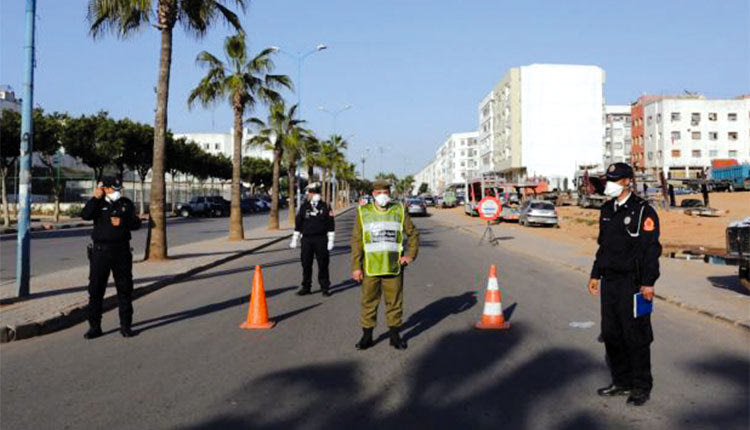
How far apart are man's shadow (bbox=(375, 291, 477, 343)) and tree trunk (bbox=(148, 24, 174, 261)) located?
26.0 feet

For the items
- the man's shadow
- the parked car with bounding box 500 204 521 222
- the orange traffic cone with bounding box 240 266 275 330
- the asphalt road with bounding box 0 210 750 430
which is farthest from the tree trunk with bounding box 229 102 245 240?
the parked car with bounding box 500 204 521 222

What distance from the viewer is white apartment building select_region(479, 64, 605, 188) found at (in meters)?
87.9

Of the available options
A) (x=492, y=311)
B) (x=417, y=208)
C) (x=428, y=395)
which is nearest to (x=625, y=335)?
(x=428, y=395)

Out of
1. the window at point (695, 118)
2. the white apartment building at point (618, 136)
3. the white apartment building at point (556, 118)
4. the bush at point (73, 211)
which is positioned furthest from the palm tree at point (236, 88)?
the white apartment building at point (618, 136)

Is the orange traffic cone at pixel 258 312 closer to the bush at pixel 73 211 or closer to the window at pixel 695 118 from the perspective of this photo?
the bush at pixel 73 211

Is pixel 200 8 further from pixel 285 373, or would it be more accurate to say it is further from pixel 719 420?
pixel 719 420

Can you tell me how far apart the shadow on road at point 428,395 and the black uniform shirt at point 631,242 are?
1.12 meters

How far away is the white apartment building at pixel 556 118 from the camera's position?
87875mm

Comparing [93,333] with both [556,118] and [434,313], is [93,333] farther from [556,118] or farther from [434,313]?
[556,118]

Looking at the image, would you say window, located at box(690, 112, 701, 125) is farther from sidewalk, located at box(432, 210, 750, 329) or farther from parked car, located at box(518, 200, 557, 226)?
sidewalk, located at box(432, 210, 750, 329)

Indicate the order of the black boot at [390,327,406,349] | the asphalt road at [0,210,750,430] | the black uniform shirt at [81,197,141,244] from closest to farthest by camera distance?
the asphalt road at [0,210,750,430] < the black boot at [390,327,406,349] < the black uniform shirt at [81,197,141,244]

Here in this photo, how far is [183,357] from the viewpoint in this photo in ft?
22.5

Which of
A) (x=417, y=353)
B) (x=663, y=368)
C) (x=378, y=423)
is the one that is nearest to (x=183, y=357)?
(x=417, y=353)

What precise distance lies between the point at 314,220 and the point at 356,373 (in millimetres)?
5550
